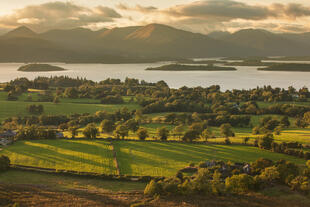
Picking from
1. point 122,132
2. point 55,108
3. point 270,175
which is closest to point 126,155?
point 122,132

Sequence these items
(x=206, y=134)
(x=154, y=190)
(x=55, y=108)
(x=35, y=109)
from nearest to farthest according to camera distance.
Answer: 1. (x=154, y=190)
2. (x=206, y=134)
3. (x=35, y=109)
4. (x=55, y=108)

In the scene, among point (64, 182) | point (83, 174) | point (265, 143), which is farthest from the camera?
point (265, 143)

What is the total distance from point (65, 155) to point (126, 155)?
9.03m

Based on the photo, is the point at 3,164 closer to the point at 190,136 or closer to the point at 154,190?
the point at 154,190

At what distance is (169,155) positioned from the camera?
44.7 meters

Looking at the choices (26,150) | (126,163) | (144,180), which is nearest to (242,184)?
(144,180)

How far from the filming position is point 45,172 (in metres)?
37.7

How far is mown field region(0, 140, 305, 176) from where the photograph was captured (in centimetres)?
3962

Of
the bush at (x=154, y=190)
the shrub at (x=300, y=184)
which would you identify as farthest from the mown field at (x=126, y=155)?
the shrub at (x=300, y=184)

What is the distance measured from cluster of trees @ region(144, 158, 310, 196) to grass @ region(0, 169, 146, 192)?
370 cm

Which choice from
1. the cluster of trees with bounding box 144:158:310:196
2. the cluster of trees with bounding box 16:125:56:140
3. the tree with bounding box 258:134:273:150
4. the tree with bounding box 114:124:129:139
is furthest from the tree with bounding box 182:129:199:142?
the cluster of trees with bounding box 16:125:56:140

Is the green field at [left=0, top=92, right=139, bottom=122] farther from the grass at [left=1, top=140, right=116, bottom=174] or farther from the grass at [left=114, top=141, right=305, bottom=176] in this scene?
the grass at [left=114, top=141, right=305, bottom=176]

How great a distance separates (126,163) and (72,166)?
7218 mm

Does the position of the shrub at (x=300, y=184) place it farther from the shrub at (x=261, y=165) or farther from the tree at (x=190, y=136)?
Answer: the tree at (x=190, y=136)
